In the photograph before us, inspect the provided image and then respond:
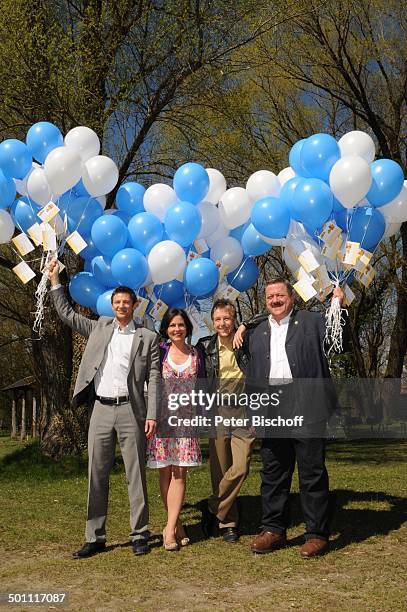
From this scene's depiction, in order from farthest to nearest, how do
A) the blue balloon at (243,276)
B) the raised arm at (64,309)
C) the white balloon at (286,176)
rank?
1. the blue balloon at (243,276)
2. the white balloon at (286,176)
3. the raised arm at (64,309)

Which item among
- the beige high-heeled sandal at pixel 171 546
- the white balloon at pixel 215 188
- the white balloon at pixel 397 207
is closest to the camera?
the beige high-heeled sandal at pixel 171 546

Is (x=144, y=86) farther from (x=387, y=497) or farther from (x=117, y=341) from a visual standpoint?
(x=387, y=497)

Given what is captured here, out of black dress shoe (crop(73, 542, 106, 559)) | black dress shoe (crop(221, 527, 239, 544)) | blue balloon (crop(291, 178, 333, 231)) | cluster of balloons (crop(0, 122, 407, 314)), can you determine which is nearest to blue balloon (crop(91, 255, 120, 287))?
cluster of balloons (crop(0, 122, 407, 314))

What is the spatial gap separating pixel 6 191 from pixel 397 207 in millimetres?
3270

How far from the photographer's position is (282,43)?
1372 cm

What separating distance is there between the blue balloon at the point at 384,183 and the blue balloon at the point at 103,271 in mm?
2240

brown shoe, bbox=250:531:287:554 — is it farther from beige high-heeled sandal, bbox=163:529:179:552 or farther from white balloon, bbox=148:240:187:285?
white balloon, bbox=148:240:187:285

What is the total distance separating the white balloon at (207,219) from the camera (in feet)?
18.9

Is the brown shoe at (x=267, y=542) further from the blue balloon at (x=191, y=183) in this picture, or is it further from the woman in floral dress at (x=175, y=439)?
the blue balloon at (x=191, y=183)

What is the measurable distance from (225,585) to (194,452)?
3.63 ft

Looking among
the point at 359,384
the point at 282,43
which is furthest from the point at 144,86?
the point at 359,384

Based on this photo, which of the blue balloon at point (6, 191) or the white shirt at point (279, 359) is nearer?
the white shirt at point (279, 359)

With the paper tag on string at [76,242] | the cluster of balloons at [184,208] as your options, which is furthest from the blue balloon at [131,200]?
the paper tag on string at [76,242]

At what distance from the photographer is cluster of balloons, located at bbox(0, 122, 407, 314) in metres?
5.11
